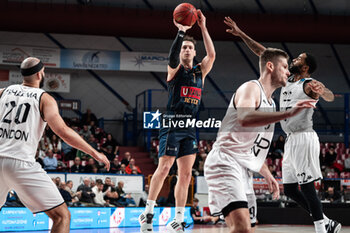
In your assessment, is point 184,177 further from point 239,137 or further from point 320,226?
point 239,137

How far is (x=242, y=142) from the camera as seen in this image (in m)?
4.52

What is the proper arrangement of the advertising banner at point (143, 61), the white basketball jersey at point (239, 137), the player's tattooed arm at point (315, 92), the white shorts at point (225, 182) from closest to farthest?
the white shorts at point (225, 182)
the white basketball jersey at point (239, 137)
the player's tattooed arm at point (315, 92)
the advertising banner at point (143, 61)

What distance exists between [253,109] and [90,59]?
730 inches

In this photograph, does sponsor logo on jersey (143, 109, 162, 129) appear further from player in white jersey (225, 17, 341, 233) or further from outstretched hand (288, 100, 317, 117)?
outstretched hand (288, 100, 317, 117)

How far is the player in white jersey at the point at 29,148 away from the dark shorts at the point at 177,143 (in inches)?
72.0

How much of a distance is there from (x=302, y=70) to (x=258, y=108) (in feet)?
7.89

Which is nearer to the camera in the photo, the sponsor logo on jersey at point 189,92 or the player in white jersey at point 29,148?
the player in white jersey at point 29,148

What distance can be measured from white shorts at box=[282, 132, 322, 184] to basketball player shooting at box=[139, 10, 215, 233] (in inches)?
49.0

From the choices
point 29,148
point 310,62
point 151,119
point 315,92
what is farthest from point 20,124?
point 151,119

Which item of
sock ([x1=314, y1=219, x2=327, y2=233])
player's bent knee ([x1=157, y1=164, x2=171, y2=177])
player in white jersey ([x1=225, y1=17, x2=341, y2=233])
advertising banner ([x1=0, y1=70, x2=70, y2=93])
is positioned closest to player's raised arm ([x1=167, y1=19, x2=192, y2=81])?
player in white jersey ([x1=225, y1=17, x2=341, y2=233])

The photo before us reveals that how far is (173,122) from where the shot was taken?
6.52 meters

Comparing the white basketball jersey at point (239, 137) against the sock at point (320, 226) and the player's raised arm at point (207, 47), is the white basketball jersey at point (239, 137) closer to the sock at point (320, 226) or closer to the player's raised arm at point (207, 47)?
the sock at point (320, 226)

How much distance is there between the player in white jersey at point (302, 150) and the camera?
610cm

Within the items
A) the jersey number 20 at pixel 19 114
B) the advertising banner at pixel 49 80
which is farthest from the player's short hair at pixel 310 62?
the advertising banner at pixel 49 80
